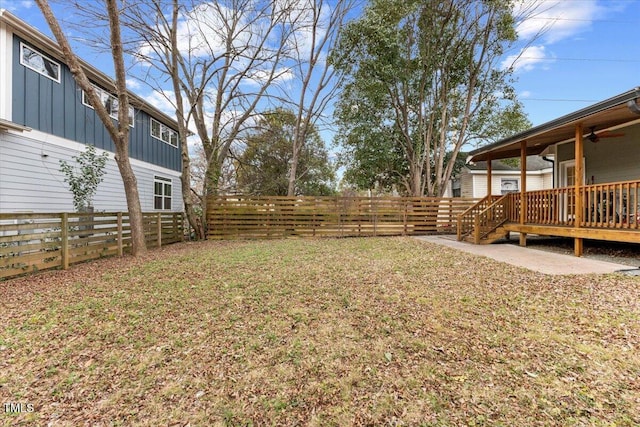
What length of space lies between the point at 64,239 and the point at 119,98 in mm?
3221

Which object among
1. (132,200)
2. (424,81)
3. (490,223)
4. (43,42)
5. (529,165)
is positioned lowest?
(490,223)

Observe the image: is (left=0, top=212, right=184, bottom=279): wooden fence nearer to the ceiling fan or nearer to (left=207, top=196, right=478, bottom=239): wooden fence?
(left=207, top=196, right=478, bottom=239): wooden fence

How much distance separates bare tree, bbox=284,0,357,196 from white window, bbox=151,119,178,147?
221 inches

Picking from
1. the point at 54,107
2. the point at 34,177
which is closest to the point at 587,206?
the point at 34,177

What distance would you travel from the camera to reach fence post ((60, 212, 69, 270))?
18.3 feet

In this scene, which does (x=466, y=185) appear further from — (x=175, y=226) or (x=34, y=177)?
(x=34, y=177)

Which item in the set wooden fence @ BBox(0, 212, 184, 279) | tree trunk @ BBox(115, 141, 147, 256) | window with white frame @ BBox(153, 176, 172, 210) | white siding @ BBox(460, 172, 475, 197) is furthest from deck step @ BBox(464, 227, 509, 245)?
window with white frame @ BBox(153, 176, 172, 210)

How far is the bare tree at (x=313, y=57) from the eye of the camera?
38.7ft

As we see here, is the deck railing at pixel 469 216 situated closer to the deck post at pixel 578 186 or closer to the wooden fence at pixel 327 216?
the wooden fence at pixel 327 216

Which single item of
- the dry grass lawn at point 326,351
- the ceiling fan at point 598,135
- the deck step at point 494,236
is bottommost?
the dry grass lawn at point 326,351

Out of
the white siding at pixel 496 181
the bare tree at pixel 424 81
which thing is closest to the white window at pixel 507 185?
the white siding at pixel 496 181

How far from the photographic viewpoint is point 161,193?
43.2ft

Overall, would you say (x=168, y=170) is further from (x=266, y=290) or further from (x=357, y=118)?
(x=266, y=290)

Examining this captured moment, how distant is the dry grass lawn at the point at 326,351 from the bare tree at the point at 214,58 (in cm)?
713
